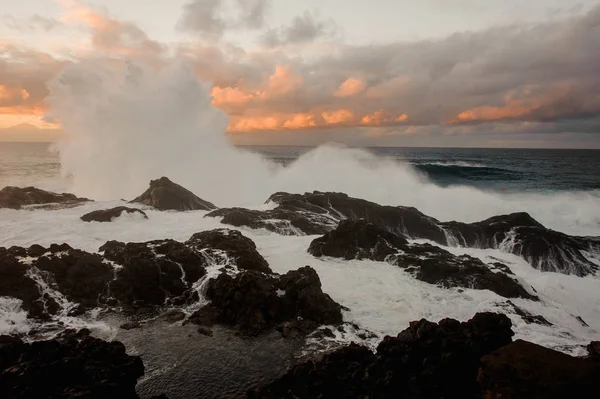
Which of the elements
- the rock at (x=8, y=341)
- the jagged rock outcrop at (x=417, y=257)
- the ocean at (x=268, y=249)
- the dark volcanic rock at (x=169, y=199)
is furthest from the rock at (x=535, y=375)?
the dark volcanic rock at (x=169, y=199)

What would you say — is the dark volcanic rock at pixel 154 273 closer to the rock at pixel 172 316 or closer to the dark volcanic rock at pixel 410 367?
the rock at pixel 172 316

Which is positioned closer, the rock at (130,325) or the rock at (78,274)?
the rock at (130,325)

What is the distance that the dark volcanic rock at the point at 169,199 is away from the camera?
33500mm

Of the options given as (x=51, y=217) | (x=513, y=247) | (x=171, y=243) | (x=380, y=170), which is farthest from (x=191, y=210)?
(x=380, y=170)

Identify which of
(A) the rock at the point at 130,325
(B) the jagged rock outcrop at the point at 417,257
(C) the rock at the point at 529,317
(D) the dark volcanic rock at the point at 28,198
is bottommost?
(C) the rock at the point at 529,317

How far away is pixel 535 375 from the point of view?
7.79m

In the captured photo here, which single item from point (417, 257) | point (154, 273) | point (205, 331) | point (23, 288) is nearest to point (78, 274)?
point (23, 288)

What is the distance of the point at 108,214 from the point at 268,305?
18.2 meters

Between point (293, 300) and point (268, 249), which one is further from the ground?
point (268, 249)

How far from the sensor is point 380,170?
59.2 m

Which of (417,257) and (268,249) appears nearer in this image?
(417,257)

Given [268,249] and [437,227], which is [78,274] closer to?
[268,249]

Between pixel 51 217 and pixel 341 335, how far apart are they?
24115 mm

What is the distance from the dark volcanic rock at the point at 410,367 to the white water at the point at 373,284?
4.23 meters
